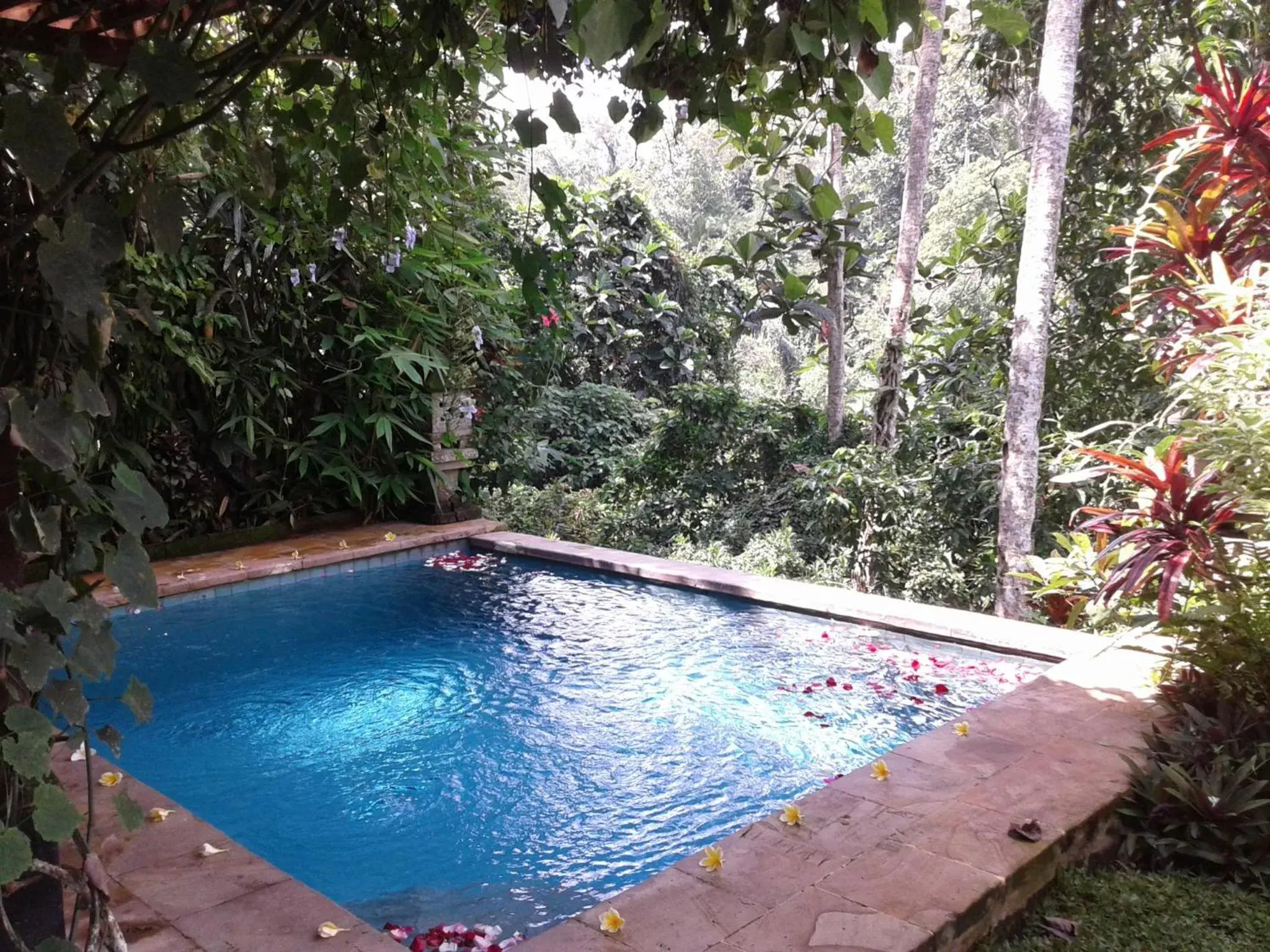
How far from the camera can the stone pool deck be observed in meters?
2.03

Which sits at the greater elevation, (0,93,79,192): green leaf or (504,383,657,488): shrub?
(0,93,79,192): green leaf

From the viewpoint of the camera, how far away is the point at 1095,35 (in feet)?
17.6

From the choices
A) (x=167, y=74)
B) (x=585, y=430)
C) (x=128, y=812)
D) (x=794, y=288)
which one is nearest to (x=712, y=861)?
(x=794, y=288)

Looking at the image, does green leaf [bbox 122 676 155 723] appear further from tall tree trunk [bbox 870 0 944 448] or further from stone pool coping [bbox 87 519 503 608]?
tall tree trunk [bbox 870 0 944 448]

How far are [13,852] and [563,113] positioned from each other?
1245 mm

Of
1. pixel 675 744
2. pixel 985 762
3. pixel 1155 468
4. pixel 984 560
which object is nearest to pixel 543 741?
pixel 675 744

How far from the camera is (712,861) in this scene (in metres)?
2.30

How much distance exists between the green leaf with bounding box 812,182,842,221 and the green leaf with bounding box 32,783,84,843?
1.42 meters

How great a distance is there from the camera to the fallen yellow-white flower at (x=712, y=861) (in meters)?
2.30

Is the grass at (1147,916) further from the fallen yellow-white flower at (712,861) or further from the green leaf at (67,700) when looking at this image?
the green leaf at (67,700)

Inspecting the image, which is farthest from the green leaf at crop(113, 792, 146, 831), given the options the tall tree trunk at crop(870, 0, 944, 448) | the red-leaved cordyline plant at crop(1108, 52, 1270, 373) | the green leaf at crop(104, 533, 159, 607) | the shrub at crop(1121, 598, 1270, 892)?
the tall tree trunk at crop(870, 0, 944, 448)

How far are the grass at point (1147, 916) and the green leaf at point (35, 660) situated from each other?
6.38 feet

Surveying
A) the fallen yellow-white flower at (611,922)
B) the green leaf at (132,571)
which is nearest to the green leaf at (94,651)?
the green leaf at (132,571)

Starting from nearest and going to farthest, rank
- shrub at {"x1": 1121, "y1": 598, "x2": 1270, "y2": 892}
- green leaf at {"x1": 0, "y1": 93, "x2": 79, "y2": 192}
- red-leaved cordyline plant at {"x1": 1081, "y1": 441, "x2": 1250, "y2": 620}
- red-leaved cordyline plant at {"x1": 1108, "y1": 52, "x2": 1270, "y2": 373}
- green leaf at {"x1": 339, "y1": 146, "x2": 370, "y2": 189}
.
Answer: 1. green leaf at {"x1": 0, "y1": 93, "x2": 79, "y2": 192}
2. green leaf at {"x1": 339, "y1": 146, "x2": 370, "y2": 189}
3. shrub at {"x1": 1121, "y1": 598, "x2": 1270, "y2": 892}
4. red-leaved cordyline plant at {"x1": 1081, "y1": 441, "x2": 1250, "y2": 620}
5. red-leaved cordyline plant at {"x1": 1108, "y1": 52, "x2": 1270, "y2": 373}
